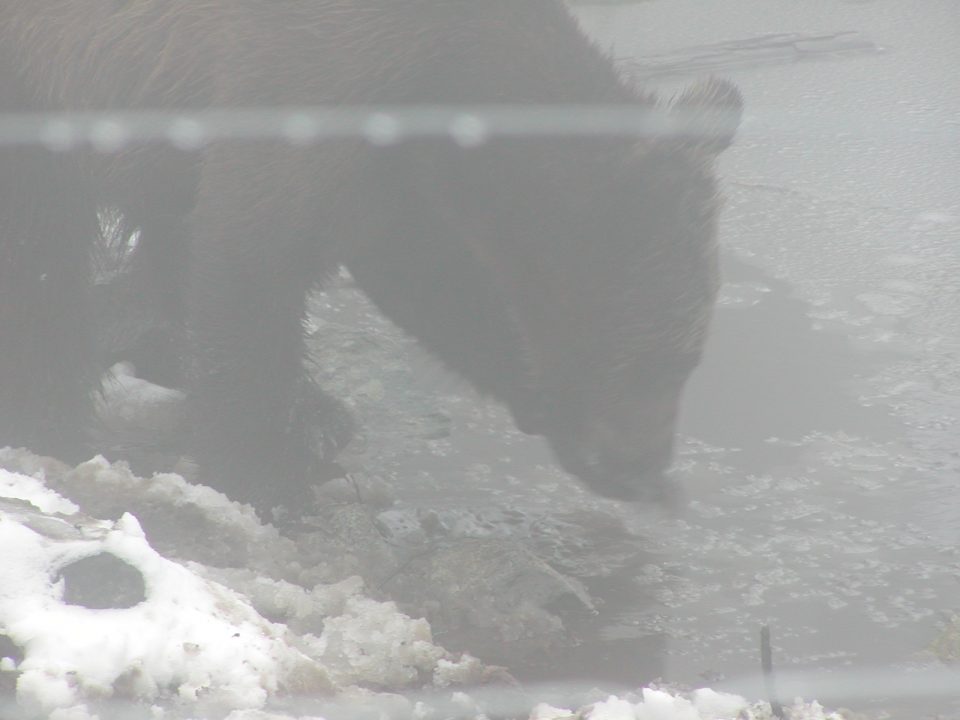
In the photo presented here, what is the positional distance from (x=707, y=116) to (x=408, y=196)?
903 mm

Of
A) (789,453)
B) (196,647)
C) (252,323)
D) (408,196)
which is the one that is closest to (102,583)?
(196,647)

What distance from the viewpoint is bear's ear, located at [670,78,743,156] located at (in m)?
3.99

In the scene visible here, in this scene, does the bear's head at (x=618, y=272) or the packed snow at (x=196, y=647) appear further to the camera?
the bear's head at (x=618, y=272)

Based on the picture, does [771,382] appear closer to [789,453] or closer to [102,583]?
[789,453]

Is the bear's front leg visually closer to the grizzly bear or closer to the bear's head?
the grizzly bear

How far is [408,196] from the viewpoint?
4156mm

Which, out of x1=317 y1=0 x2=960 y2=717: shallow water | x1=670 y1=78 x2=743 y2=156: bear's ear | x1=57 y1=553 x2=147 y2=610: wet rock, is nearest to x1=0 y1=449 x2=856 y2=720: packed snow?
x1=57 y1=553 x2=147 y2=610: wet rock

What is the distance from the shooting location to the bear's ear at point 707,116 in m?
3.99

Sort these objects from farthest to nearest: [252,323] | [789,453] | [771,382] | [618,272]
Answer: [771,382], [789,453], [252,323], [618,272]

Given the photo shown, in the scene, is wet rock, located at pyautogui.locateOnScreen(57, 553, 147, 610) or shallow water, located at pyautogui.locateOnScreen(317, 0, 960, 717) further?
shallow water, located at pyautogui.locateOnScreen(317, 0, 960, 717)

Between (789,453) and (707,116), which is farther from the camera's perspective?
(789,453)

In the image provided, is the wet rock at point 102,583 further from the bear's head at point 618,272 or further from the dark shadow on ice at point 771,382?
the dark shadow on ice at point 771,382

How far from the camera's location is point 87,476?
12.4 feet

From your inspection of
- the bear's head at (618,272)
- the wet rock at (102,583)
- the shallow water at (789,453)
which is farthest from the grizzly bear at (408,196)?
the wet rock at (102,583)
